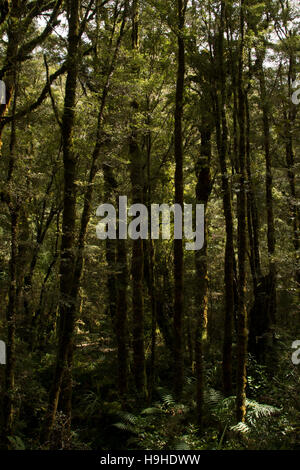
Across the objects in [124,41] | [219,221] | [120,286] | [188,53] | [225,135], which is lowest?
[120,286]

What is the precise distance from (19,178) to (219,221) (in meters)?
9.86

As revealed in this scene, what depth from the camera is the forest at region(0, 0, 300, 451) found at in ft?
22.4

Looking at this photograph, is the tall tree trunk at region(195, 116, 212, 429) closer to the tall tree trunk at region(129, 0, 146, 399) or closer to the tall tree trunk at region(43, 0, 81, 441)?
the tall tree trunk at region(129, 0, 146, 399)

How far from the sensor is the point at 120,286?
1000 cm

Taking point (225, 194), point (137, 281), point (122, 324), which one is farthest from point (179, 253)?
point (122, 324)

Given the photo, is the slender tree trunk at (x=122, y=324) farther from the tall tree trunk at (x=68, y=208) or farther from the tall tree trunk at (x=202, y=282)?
the tall tree trunk at (x=68, y=208)

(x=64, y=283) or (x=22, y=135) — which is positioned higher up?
(x=22, y=135)

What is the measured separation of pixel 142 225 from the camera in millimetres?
9977

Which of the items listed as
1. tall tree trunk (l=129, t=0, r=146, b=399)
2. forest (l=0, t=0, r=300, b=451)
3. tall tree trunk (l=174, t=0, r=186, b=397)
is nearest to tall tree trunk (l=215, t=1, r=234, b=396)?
forest (l=0, t=0, r=300, b=451)

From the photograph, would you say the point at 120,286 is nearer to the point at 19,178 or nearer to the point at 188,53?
the point at 19,178

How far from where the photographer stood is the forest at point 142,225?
22.4ft

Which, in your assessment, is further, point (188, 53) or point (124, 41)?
point (124, 41)

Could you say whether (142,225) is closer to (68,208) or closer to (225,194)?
(225,194)
